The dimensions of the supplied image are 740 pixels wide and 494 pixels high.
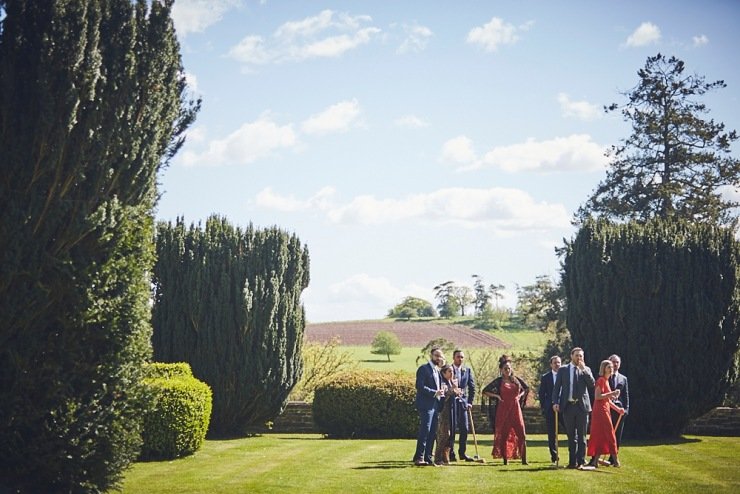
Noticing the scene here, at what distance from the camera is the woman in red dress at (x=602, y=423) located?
13.2 metres

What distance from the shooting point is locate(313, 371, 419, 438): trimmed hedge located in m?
19.1

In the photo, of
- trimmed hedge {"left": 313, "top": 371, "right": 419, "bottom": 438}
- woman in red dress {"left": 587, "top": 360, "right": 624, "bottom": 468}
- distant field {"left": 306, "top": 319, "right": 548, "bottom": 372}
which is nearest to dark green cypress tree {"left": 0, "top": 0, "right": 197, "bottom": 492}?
woman in red dress {"left": 587, "top": 360, "right": 624, "bottom": 468}

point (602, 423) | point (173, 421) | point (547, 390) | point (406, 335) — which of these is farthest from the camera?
point (406, 335)

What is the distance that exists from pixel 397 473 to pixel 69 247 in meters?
6.23

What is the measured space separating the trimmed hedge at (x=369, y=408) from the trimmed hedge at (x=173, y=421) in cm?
491

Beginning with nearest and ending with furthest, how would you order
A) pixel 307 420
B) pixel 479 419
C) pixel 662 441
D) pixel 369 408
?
pixel 662 441 → pixel 369 408 → pixel 479 419 → pixel 307 420

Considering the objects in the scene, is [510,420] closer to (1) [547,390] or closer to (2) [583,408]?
(1) [547,390]

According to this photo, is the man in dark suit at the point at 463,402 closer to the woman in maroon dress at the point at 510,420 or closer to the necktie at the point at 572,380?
the woman in maroon dress at the point at 510,420

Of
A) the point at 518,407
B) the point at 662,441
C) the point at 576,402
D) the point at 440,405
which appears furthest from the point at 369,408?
the point at 576,402

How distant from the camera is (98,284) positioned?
379 inches

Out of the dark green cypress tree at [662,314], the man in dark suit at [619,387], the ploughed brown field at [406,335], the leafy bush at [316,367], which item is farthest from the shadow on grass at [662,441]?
the ploughed brown field at [406,335]

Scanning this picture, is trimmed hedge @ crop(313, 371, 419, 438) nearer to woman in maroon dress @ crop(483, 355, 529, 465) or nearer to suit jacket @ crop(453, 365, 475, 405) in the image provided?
suit jacket @ crop(453, 365, 475, 405)

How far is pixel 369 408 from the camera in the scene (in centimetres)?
1914

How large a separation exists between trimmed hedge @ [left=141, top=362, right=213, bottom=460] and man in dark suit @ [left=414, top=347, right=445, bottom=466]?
430 centimetres
